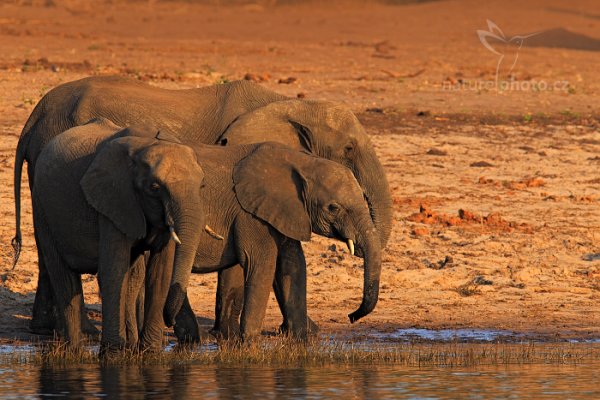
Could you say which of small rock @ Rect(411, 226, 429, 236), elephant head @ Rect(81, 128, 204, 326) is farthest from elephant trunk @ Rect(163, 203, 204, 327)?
small rock @ Rect(411, 226, 429, 236)

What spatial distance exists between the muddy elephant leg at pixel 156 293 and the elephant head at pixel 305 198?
0.68m

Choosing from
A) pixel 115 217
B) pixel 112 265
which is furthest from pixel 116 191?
pixel 112 265

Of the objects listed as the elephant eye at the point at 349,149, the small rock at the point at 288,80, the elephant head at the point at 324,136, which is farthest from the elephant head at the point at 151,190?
the small rock at the point at 288,80

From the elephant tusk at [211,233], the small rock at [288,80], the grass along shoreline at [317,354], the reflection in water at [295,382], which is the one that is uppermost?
the small rock at [288,80]

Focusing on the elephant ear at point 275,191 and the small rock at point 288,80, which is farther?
the small rock at point 288,80

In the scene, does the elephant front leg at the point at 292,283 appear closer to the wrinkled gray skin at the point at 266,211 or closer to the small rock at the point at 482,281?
the wrinkled gray skin at the point at 266,211

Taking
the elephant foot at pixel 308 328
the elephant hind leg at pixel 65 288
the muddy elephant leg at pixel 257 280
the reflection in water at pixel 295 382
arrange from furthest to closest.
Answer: the elephant foot at pixel 308 328 → the muddy elephant leg at pixel 257 280 → the elephant hind leg at pixel 65 288 → the reflection in water at pixel 295 382

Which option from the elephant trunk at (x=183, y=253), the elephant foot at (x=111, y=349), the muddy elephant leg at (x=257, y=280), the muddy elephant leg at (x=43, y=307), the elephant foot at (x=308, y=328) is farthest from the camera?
the muddy elephant leg at (x=43, y=307)

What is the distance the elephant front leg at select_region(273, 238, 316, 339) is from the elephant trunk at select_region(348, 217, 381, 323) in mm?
505

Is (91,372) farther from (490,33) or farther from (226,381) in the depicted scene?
(490,33)

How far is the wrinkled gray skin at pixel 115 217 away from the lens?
32.3ft

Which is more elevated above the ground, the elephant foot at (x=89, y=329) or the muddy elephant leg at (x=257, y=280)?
the muddy elephant leg at (x=257, y=280)

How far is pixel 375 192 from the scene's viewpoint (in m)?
11.8

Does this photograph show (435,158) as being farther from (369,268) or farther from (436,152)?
(369,268)
